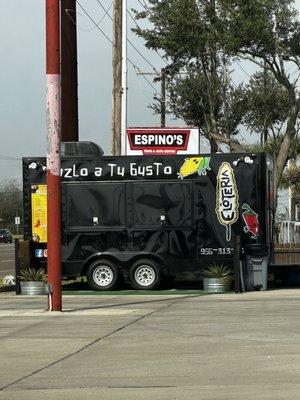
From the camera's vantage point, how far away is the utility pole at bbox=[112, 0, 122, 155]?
26456 millimetres

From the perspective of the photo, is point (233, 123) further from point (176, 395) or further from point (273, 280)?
point (176, 395)

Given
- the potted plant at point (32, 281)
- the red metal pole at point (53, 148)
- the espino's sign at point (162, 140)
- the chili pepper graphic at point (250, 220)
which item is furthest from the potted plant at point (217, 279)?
the red metal pole at point (53, 148)

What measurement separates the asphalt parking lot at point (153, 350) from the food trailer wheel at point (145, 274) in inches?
110

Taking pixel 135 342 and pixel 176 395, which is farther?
pixel 135 342

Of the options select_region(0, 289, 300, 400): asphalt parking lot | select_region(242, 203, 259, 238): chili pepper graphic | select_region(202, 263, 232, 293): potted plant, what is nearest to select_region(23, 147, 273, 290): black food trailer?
select_region(242, 203, 259, 238): chili pepper graphic

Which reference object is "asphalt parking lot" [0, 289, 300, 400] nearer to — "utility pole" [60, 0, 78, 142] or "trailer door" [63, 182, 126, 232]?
"trailer door" [63, 182, 126, 232]

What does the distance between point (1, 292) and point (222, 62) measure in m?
12.9

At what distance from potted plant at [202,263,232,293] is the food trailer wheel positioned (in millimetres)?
1198

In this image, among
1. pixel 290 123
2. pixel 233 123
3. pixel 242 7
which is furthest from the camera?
pixel 233 123

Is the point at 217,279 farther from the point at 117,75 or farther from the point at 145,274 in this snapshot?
the point at 117,75

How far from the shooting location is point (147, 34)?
29.0m

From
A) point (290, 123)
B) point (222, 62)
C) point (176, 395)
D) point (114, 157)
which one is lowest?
point (176, 395)

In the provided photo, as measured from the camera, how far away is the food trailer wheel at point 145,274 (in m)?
20.2

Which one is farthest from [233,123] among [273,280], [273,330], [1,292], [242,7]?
[273,330]
